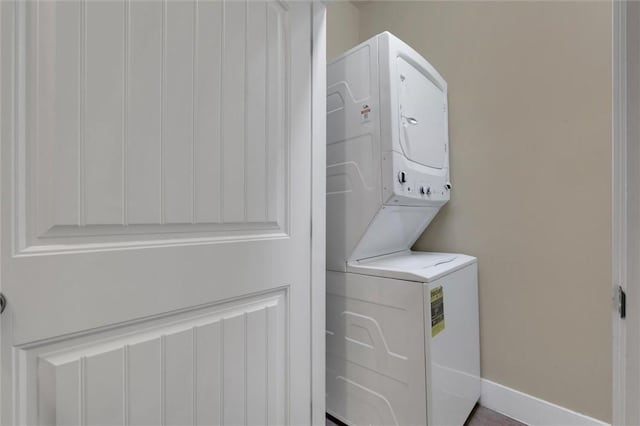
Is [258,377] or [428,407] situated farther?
[428,407]

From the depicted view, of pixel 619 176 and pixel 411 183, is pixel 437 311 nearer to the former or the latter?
pixel 411 183

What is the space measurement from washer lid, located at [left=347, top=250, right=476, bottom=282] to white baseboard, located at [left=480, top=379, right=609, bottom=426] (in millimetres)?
741

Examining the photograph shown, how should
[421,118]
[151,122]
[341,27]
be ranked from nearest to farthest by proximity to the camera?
[151,122] → [421,118] → [341,27]

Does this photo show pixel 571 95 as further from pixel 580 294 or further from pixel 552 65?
pixel 580 294

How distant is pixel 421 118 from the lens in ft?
5.42

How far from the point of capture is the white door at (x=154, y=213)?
61 cm

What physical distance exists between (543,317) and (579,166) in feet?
2.60

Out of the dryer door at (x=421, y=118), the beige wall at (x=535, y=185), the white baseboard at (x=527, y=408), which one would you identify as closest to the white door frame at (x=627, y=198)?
the dryer door at (x=421, y=118)

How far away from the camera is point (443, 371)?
135 cm

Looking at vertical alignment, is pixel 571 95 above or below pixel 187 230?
above

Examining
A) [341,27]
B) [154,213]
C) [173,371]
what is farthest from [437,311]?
[341,27]

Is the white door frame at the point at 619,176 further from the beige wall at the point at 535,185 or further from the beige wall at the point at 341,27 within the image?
the beige wall at the point at 341,27

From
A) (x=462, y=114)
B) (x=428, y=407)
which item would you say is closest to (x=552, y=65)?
(x=462, y=114)

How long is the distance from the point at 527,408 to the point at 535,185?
1.18 metres
